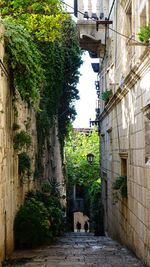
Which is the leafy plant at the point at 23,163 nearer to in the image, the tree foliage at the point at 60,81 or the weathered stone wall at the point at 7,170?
the weathered stone wall at the point at 7,170

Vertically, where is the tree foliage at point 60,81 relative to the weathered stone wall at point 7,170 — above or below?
above

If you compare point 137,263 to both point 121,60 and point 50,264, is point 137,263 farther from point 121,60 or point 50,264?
point 121,60

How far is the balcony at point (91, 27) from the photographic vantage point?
44.7 feet

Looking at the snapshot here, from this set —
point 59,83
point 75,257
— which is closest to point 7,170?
point 75,257

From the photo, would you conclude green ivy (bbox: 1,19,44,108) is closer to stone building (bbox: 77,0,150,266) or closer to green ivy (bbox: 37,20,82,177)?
stone building (bbox: 77,0,150,266)

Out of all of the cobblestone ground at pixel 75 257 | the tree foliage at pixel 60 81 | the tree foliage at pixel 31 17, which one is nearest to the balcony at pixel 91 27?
the tree foliage at pixel 60 81

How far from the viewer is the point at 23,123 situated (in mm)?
8453

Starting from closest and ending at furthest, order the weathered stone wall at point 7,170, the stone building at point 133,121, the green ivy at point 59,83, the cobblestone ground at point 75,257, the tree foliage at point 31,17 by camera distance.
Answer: the weathered stone wall at point 7,170
the cobblestone ground at point 75,257
the stone building at point 133,121
the tree foliage at point 31,17
the green ivy at point 59,83

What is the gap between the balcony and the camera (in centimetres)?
1362

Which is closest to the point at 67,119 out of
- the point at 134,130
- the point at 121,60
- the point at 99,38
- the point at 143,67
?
the point at 99,38

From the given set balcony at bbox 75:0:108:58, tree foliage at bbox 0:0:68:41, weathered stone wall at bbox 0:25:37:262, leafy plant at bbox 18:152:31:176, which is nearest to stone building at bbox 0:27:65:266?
weathered stone wall at bbox 0:25:37:262

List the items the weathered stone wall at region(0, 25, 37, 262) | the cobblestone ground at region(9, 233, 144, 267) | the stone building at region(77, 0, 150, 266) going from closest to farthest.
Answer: the weathered stone wall at region(0, 25, 37, 262)
the cobblestone ground at region(9, 233, 144, 267)
the stone building at region(77, 0, 150, 266)

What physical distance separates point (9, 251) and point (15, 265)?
2.77ft

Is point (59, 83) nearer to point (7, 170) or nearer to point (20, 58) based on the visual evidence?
point (20, 58)
